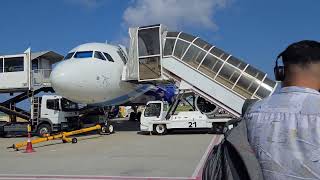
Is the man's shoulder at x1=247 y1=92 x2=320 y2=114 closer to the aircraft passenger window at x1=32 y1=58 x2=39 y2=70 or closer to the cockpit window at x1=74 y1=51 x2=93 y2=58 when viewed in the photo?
the cockpit window at x1=74 y1=51 x2=93 y2=58

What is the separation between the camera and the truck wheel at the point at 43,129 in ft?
77.4

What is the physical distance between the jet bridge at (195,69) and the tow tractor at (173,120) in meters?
0.86

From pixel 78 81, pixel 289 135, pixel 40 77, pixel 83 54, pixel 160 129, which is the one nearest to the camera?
pixel 289 135

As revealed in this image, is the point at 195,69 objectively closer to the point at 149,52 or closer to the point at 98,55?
the point at 149,52

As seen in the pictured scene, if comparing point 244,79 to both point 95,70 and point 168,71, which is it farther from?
point 95,70

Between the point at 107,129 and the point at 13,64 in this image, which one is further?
the point at 13,64

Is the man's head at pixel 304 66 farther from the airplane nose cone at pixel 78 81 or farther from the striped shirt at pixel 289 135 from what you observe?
the airplane nose cone at pixel 78 81

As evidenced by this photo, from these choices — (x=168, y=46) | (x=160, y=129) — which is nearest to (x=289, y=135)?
(x=168, y=46)

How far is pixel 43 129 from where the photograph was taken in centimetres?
2381

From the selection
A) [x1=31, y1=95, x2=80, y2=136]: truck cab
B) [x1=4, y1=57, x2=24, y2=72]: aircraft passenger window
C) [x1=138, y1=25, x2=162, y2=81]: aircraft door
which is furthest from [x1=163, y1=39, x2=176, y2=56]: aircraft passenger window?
[x1=4, y1=57, x2=24, y2=72]: aircraft passenger window

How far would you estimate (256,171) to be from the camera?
1999mm

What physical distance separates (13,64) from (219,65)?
12.5 metres

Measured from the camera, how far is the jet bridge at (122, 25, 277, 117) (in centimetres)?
2127

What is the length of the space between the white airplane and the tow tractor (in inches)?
78.0
